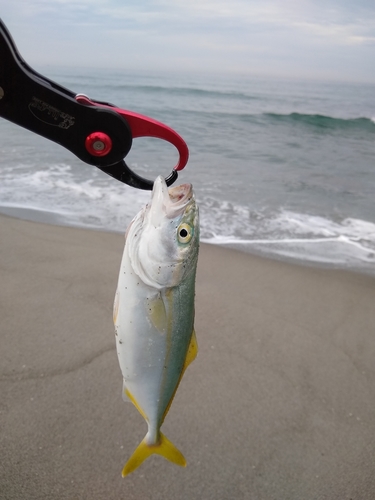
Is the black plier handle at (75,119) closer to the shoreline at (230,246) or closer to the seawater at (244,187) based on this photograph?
the shoreline at (230,246)

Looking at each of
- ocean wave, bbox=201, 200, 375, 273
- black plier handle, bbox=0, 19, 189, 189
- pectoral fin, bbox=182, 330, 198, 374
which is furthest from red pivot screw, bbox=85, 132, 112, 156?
ocean wave, bbox=201, 200, 375, 273

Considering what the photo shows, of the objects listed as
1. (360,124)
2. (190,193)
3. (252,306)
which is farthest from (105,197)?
(360,124)

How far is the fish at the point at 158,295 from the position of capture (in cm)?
140

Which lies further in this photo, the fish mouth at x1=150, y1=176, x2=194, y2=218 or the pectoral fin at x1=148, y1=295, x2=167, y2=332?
the pectoral fin at x1=148, y1=295, x2=167, y2=332

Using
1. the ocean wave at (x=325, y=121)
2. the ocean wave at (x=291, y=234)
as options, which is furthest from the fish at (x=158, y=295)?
the ocean wave at (x=325, y=121)

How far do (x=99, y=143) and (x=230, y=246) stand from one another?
389 cm

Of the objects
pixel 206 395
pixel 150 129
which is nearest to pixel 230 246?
pixel 206 395

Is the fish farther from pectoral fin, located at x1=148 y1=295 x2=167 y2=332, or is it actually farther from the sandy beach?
the sandy beach

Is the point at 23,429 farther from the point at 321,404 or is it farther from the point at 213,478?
the point at 321,404

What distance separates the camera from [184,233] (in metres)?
1.42

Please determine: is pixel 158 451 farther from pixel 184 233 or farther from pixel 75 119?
pixel 75 119

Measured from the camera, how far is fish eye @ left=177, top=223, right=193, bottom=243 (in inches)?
55.0

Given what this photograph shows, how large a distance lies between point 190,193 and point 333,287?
338 cm

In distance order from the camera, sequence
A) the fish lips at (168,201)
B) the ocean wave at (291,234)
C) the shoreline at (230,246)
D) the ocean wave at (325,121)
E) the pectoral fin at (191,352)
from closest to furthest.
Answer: the fish lips at (168,201), the pectoral fin at (191,352), the shoreline at (230,246), the ocean wave at (291,234), the ocean wave at (325,121)
